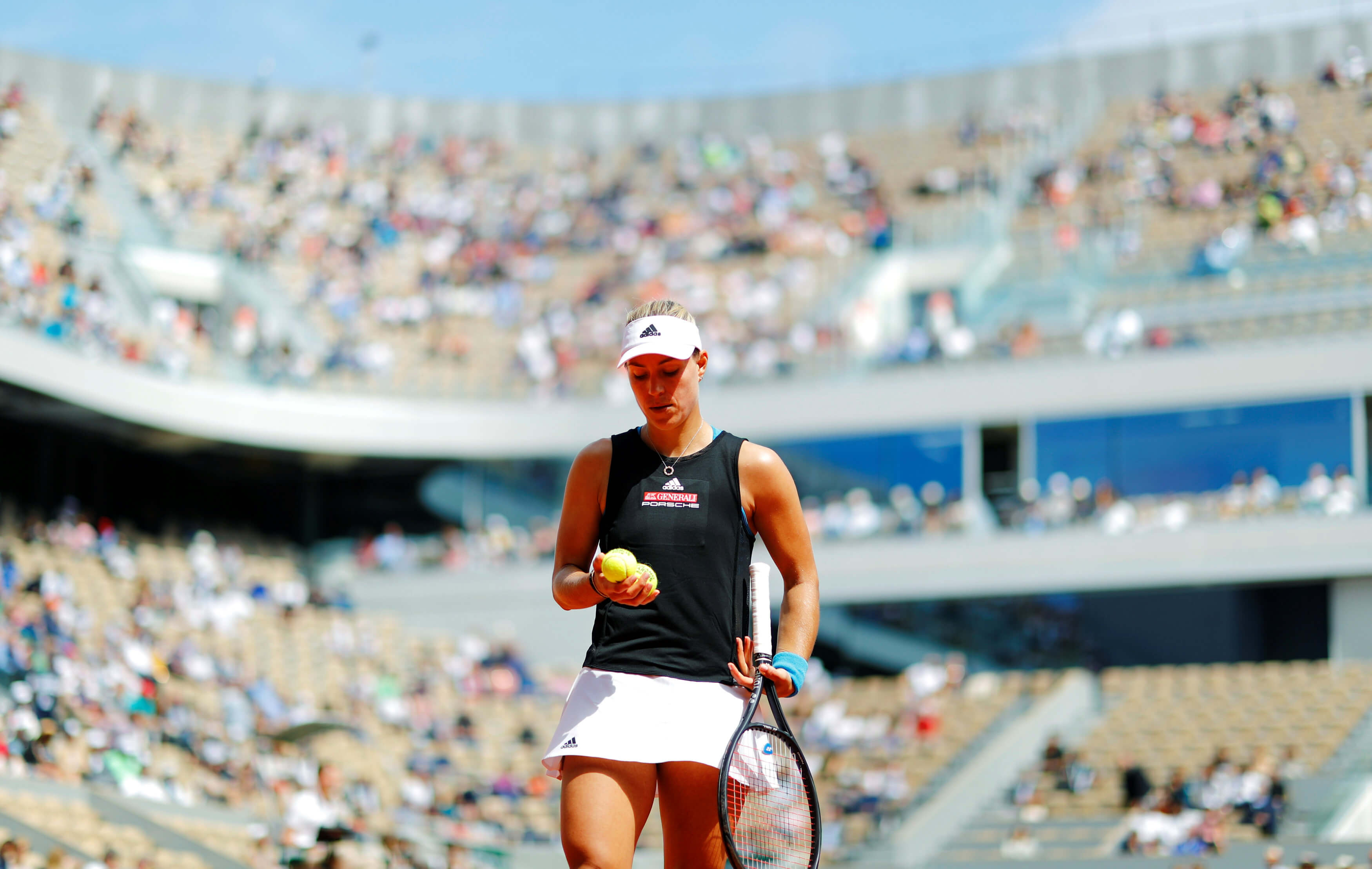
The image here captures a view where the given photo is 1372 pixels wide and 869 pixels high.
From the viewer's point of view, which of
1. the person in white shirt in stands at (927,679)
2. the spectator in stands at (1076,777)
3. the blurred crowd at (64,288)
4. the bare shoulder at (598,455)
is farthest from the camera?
the blurred crowd at (64,288)

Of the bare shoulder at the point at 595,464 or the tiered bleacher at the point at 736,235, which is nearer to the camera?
the bare shoulder at the point at 595,464

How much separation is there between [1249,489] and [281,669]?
1301 centimetres

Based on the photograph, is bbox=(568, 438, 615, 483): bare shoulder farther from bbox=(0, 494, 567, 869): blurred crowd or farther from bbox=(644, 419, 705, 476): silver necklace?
bbox=(0, 494, 567, 869): blurred crowd

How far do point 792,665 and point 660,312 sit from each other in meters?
0.98

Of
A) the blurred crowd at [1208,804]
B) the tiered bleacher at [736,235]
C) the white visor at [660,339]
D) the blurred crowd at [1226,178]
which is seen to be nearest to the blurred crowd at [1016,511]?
the tiered bleacher at [736,235]

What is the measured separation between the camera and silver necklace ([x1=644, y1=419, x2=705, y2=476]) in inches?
187

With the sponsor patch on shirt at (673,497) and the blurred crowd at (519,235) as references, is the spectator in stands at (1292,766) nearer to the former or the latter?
the blurred crowd at (519,235)

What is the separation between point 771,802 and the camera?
4574mm

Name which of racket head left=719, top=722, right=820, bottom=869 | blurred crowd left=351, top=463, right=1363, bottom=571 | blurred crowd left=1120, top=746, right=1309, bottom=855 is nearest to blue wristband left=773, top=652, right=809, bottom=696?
racket head left=719, top=722, right=820, bottom=869

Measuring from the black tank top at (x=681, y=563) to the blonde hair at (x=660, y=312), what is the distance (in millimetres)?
→ 348

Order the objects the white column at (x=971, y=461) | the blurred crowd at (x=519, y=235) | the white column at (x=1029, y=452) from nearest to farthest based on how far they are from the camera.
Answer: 1. the white column at (x=1029, y=452)
2. the white column at (x=971, y=461)
3. the blurred crowd at (x=519, y=235)

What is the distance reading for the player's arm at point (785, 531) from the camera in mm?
4770

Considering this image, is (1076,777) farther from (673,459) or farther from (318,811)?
(673,459)

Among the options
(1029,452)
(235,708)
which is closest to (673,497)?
(235,708)
